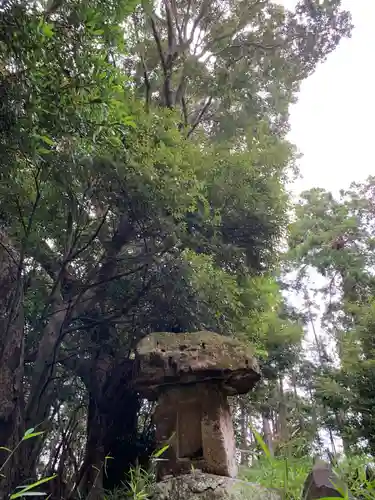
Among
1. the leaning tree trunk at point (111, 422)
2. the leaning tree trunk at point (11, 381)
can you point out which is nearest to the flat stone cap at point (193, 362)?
the leaning tree trunk at point (11, 381)

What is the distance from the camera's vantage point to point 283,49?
24.1ft

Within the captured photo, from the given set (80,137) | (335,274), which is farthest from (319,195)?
(80,137)

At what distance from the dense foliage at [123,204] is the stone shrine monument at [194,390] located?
1.69 feet

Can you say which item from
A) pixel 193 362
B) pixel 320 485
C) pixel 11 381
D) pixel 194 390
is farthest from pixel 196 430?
pixel 320 485

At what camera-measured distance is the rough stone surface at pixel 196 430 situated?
3.82 meters

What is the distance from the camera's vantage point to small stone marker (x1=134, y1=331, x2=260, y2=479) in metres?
3.94

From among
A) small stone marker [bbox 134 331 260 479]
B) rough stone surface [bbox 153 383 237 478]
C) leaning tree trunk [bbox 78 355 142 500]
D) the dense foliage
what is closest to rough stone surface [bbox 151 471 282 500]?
rough stone surface [bbox 153 383 237 478]

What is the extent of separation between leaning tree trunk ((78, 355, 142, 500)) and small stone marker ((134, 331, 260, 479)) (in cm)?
140

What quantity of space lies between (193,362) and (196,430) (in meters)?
0.60

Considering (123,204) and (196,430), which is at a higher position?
(123,204)

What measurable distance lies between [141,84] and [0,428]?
4.73 m

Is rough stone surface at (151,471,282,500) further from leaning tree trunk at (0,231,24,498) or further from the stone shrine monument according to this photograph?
leaning tree trunk at (0,231,24,498)

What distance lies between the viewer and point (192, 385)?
4.22 metres

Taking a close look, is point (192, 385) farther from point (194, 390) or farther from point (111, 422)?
point (111, 422)
